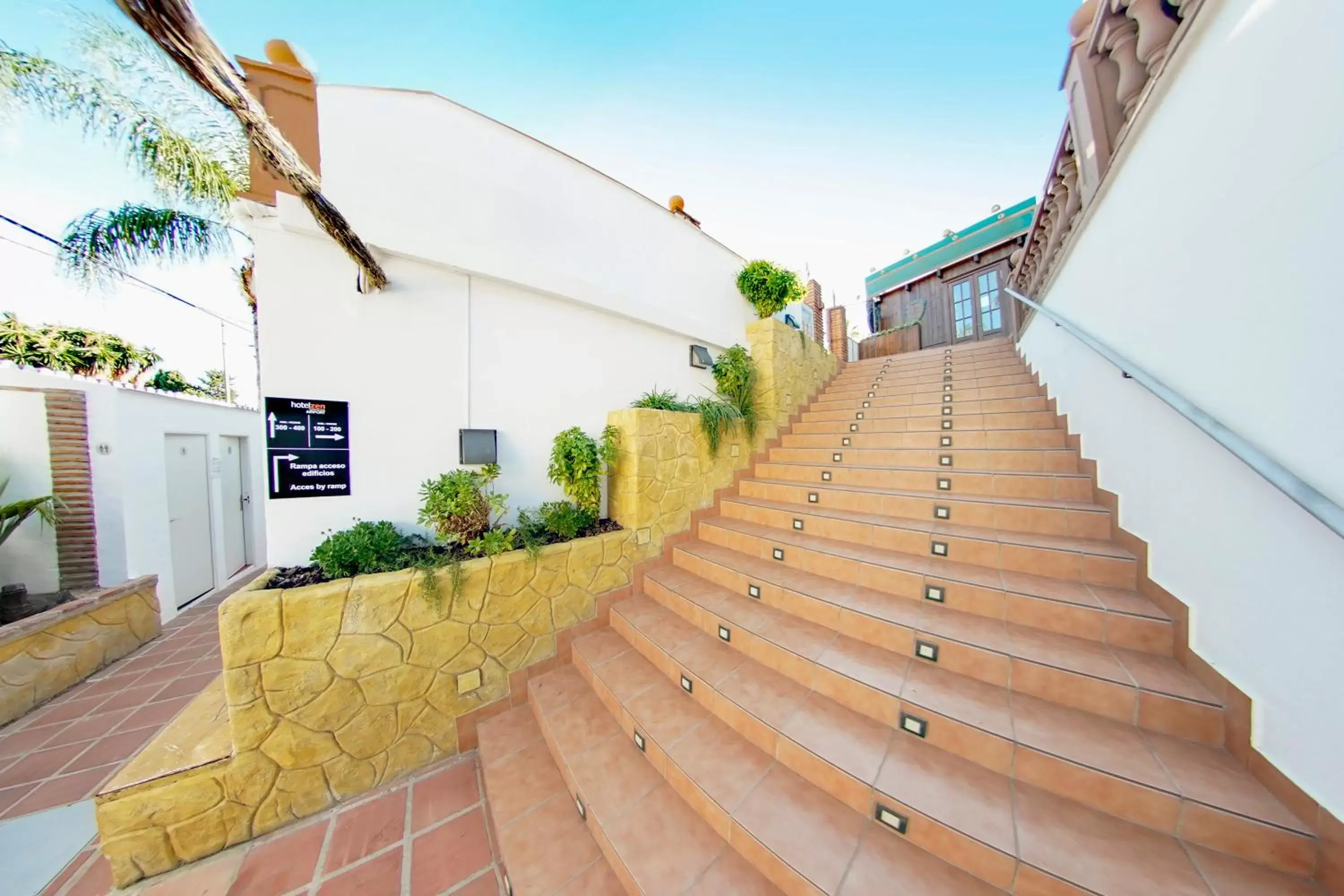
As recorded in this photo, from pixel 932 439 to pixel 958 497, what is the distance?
890 millimetres

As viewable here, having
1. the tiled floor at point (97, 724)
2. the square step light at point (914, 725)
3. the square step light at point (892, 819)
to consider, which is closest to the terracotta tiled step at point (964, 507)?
the square step light at point (914, 725)

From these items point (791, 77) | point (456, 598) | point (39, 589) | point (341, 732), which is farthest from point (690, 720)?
point (791, 77)

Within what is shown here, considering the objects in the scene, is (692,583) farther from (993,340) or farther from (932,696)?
(993,340)

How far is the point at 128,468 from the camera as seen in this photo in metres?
3.77

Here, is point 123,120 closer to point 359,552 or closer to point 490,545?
point 359,552

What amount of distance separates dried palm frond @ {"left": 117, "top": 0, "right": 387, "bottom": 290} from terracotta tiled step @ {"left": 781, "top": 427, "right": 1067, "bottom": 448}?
14.2ft

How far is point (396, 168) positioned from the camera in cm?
276

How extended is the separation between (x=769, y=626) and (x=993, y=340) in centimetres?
624

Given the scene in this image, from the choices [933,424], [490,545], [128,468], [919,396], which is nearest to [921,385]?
[919,396]

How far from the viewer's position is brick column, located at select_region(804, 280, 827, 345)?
631 centimetres

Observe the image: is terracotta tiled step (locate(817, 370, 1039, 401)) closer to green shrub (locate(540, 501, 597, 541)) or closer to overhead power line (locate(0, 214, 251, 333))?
green shrub (locate(540, 501, 597, 541))

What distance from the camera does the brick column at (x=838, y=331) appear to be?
7.69m

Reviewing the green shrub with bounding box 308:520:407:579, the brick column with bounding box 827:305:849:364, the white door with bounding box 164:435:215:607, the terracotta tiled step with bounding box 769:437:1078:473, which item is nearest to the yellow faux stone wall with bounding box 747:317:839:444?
the terracotta tiled step with bounding box 769:437:1078:473

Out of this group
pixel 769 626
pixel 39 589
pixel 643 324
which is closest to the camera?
pixel 769 626
